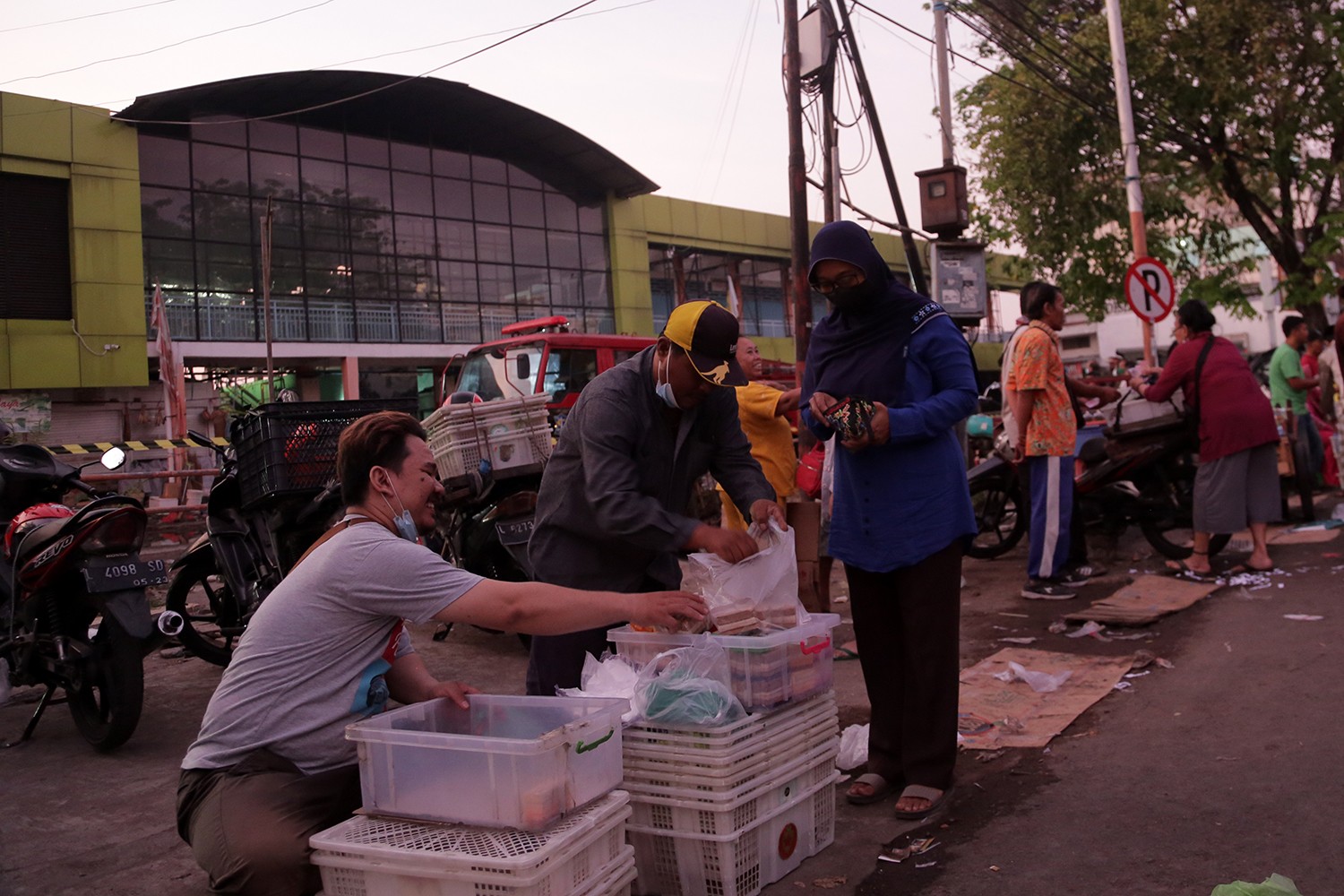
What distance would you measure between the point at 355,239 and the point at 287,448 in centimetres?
1973

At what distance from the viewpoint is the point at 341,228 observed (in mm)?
23953

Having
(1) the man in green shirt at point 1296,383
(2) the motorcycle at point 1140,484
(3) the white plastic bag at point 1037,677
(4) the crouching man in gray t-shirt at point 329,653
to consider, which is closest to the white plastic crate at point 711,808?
(4) the crouching man in gray t-shirt at point 329,653

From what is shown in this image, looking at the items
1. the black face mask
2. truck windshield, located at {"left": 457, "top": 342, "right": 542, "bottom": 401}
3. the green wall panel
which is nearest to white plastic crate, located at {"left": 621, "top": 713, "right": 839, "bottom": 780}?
the black face mask

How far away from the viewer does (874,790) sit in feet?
12.1

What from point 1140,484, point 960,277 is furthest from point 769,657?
point 960,277

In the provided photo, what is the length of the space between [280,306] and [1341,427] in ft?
65.0

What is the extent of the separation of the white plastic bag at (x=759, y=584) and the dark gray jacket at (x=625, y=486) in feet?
0.54

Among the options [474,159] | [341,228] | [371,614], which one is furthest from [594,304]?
[371,614]

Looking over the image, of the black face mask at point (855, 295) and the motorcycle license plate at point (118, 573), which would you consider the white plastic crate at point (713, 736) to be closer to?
the black face mask at point (855, 295)

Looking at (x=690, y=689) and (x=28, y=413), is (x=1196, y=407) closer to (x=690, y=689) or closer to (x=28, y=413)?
(x=690, y=689)

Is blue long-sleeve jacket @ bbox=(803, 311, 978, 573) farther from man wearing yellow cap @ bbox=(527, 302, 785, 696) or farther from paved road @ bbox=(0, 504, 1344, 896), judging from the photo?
paved road @ bbox=(0, 504, 1344, 896)

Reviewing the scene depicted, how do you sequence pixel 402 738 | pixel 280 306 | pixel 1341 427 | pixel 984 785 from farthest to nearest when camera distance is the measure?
pixel 280 306
pixel 1341 427
pixel 984 785
pixel 402 738

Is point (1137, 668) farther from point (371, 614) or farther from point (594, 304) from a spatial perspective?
point (594, 304)

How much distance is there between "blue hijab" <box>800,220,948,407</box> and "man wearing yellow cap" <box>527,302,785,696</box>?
20.2 inches
